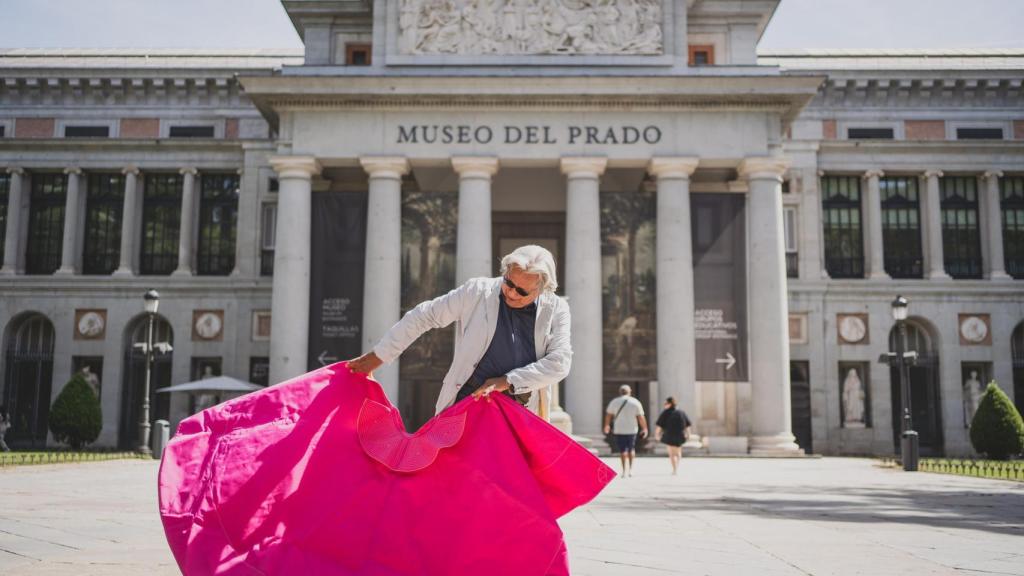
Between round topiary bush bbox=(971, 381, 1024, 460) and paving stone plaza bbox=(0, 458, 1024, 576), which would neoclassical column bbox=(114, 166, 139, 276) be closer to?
paving stone plaza bbox=(0, 458, 1024, 576)

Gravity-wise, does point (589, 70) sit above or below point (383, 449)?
above

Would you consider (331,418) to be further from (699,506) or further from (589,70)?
(589,70)

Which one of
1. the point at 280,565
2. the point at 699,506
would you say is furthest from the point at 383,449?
the point at 699,506

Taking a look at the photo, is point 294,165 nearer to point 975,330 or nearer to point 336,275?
point 336,275

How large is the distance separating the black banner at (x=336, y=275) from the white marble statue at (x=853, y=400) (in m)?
20.2

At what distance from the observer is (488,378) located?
19.4ft

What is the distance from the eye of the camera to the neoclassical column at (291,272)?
31281mm

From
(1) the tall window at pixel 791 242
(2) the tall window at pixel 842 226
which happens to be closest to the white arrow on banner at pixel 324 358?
(1) the tall window at pixel 791 242

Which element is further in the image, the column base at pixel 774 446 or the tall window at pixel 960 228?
the tall window at pixel 960 228

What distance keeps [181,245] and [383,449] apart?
1456 inches

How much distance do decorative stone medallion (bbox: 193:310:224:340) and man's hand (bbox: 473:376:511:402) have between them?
36045 mm

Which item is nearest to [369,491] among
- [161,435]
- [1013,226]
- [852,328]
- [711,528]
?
[711,528]

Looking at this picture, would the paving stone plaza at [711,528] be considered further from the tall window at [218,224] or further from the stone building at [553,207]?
the tall window at [218,224]

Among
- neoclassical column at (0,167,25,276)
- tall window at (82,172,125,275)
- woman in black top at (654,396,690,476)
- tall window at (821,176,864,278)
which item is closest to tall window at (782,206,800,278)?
tall window at (821,176,864,278)
